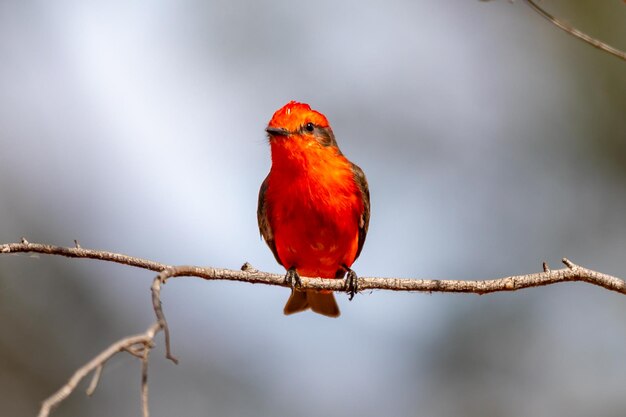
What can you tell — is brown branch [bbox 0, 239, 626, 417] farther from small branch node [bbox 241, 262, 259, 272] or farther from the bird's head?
the bird's head

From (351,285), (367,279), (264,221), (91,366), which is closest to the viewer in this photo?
(91,366)

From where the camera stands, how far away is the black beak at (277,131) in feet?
20.1

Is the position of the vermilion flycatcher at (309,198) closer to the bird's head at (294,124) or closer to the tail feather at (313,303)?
the bird's head at (294,124)

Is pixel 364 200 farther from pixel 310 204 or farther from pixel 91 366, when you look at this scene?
pixel 91 366

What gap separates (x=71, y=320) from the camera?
894 centimetres

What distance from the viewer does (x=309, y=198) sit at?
611cm

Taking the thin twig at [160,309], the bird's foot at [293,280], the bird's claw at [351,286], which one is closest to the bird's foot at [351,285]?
the bird's claw at [351,286]

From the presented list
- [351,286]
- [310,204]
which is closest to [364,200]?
[310,204]

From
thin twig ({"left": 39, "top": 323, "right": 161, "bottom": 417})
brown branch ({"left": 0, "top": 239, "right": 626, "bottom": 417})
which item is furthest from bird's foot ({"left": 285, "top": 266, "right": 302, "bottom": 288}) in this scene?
thin twig ({"left": 39, "top": 323, "right": 161, "bottom": 417})

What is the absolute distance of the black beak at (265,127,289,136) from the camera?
6.12 metres

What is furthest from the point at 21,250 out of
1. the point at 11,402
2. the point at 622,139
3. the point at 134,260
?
the point at 622,139

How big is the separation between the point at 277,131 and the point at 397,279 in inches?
88.3

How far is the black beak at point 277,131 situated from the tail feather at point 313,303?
1604 millimetres

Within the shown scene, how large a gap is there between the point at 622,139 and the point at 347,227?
4294 mm
